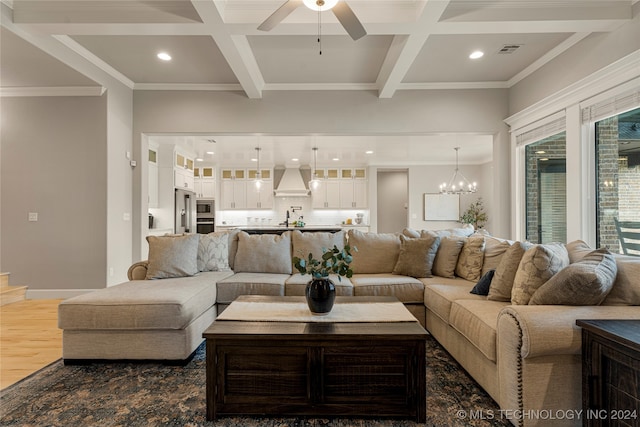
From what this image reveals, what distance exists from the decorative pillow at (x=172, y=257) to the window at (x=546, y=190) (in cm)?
406

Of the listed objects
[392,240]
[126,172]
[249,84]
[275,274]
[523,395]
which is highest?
[249,84]

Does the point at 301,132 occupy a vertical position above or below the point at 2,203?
above

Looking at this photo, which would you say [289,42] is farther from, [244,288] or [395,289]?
[395,289]

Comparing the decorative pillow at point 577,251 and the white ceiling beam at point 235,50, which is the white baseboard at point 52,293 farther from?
the decorative pillow at point 577,251

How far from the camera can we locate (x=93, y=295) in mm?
2645

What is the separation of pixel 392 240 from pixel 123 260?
364 cm

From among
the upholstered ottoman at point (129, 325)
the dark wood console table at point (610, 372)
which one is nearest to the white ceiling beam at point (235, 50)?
the upholstered ottoman at point (129, 325)

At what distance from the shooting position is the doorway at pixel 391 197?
10.6 metres

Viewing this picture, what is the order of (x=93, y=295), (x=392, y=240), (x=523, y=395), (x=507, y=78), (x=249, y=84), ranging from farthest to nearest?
(x=507, y=78) < (x=249, y=84) < (x=392, y=240) < (x=93, y=295) < (x=523, y=395)

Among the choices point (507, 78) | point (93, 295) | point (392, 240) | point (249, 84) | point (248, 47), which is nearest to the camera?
point (93, 295)

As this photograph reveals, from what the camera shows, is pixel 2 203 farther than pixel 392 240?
Yes

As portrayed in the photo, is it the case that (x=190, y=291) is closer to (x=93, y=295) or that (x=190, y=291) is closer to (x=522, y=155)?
(x=93, y=295)

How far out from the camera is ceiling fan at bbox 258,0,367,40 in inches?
90.4

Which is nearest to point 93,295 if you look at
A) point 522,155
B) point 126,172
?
point 126,172
